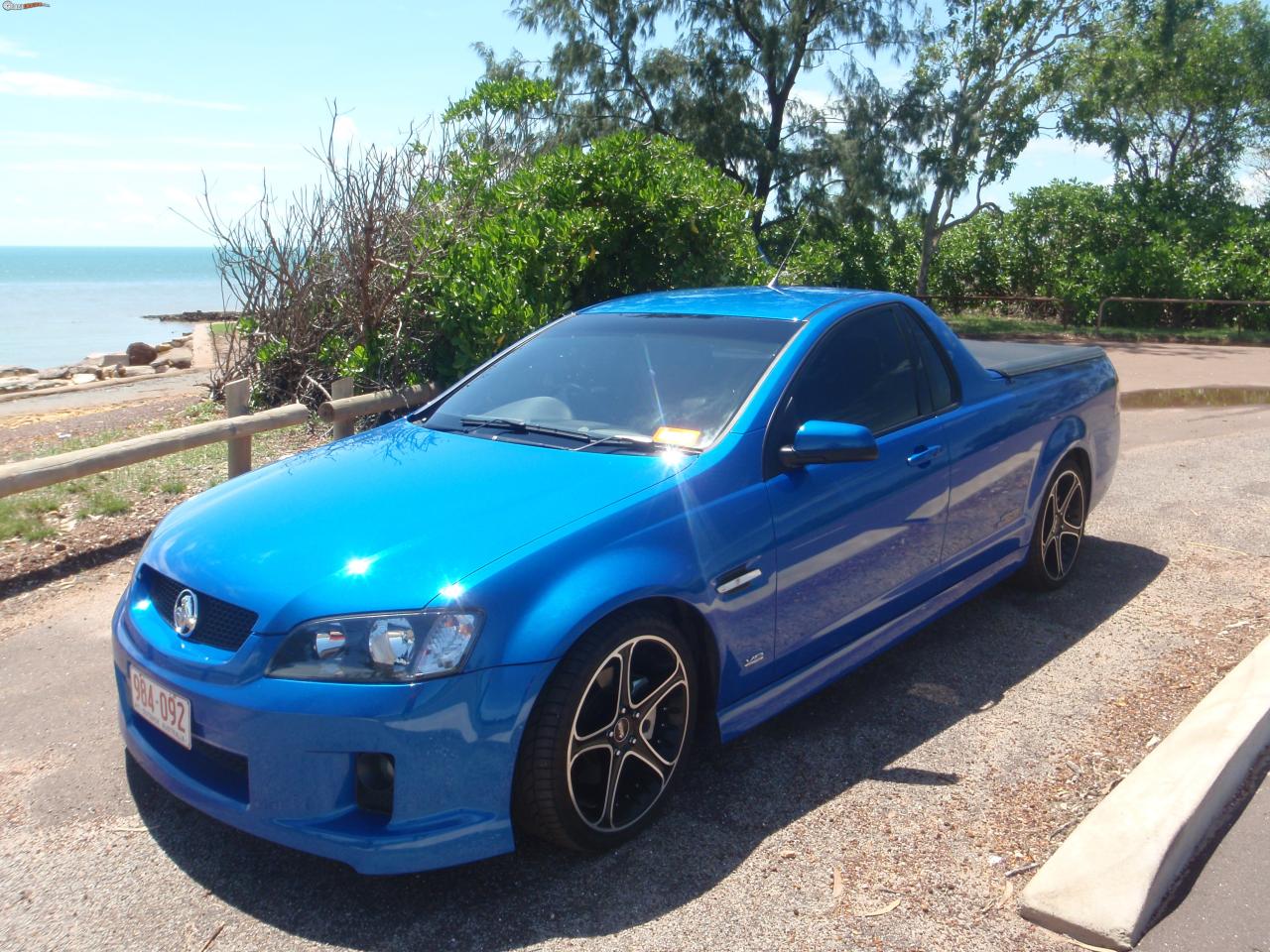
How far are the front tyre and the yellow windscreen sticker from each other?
71 centimetres

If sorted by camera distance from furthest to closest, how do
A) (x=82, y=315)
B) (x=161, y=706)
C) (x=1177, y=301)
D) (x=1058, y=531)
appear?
1. (x=82, y=315)
2. (x=1177, y=301)
3. (x=1058, y=531)
4. (x=161, y=706)

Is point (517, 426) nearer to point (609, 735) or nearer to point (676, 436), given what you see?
point (676, 436)

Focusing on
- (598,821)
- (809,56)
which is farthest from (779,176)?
(598,821)

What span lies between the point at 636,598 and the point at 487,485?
0.67 m

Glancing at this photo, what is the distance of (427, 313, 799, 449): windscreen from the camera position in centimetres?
404

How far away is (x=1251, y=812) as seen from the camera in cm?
364

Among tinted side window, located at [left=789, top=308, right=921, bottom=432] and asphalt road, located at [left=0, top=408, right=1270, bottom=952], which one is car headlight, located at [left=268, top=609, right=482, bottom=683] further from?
tinted side window, located at [left=789, top=308, right=921, bottom=432]

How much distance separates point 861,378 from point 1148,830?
198cm

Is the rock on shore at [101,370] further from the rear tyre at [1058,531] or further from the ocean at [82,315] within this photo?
the rear tyre at [1058,531]

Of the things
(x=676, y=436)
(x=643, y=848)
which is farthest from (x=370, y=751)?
(x=676, y=436)

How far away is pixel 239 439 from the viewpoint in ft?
23.0

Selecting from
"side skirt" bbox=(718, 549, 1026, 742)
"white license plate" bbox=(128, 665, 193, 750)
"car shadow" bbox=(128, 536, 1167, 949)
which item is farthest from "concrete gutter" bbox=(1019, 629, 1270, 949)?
"white license plate" bbox=(128, 665, 193, 750)

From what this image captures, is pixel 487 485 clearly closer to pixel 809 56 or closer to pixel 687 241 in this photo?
pixel 687 241

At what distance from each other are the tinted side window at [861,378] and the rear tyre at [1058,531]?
4.29 ft
